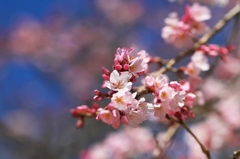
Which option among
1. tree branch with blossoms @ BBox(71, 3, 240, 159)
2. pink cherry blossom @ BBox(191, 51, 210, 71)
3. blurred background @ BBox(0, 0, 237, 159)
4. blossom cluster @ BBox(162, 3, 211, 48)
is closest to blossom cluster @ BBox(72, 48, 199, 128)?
tree branch with blossoms @ BBox(71, 3, 240, 159)

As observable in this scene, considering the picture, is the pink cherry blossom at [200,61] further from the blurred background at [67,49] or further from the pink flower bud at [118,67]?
the blurred background at [67,49]

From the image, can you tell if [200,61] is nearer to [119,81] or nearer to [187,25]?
[187,25]

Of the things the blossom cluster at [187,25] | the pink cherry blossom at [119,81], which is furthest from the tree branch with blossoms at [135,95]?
the blossom cluster at [187,25]

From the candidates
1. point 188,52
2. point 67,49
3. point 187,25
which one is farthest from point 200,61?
point 67,49

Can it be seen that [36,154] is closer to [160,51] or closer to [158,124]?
[158,124]

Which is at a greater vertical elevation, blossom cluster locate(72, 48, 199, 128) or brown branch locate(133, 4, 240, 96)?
brown branch locate(133, 4, 240, 96)

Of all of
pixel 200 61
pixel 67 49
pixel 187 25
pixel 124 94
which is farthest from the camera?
pixel 67 49

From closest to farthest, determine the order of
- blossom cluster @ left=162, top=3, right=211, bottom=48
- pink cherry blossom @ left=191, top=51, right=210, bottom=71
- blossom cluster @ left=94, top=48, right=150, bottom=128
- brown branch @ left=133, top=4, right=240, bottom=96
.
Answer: blossom cluster @ left=94, top=48, right=150, bottom=128, brown branch @ left=133, top=4, right=240, bottom=96, pink cherry blossom @ left=191, top=51, right=210, bottom=71, blossom cluster @ left=162, top=3, right=211, bottom=48

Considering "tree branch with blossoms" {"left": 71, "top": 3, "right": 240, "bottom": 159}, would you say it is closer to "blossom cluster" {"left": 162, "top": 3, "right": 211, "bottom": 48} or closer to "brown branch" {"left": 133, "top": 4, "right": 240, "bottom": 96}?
"brown branch" {"left": 133, "top": 4, "right": 240, "bottom": 96}
